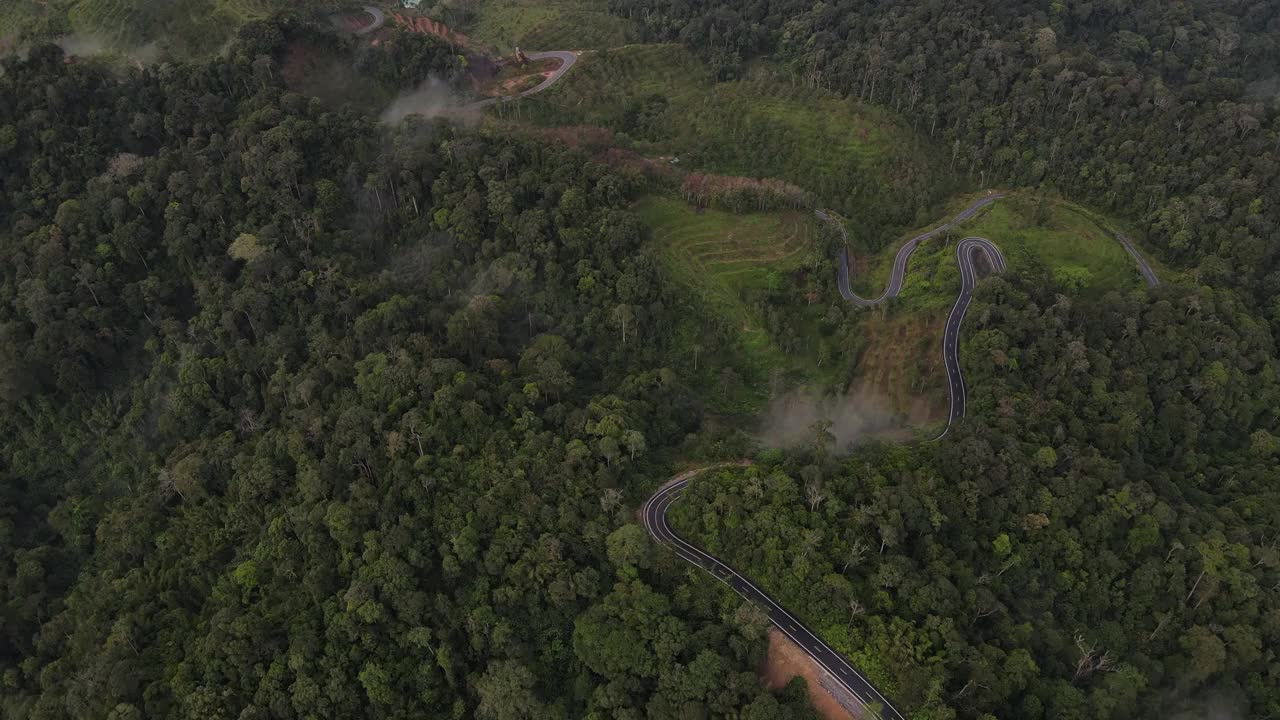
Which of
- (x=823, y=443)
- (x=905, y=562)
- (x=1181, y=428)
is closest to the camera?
(x=905, y=562)

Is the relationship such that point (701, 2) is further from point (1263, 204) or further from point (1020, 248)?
point (1263, 204)

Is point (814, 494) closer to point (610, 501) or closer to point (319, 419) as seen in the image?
point (610, 501)

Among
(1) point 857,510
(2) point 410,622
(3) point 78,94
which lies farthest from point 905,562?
(3) point 78,94

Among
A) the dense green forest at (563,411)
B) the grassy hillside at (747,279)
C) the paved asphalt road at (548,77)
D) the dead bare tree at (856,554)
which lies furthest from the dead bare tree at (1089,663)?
the paved asphalt road at (548,77)

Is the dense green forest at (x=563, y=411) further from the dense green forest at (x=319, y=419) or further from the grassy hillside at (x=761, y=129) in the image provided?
the grassy hillside at (x=761, y=129)

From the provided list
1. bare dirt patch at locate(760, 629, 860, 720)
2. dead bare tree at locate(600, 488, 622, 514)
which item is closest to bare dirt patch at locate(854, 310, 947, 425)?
bare dirt patch at locate(760, 629, 860, 720)

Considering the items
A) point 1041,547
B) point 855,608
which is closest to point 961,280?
point 1041,547
